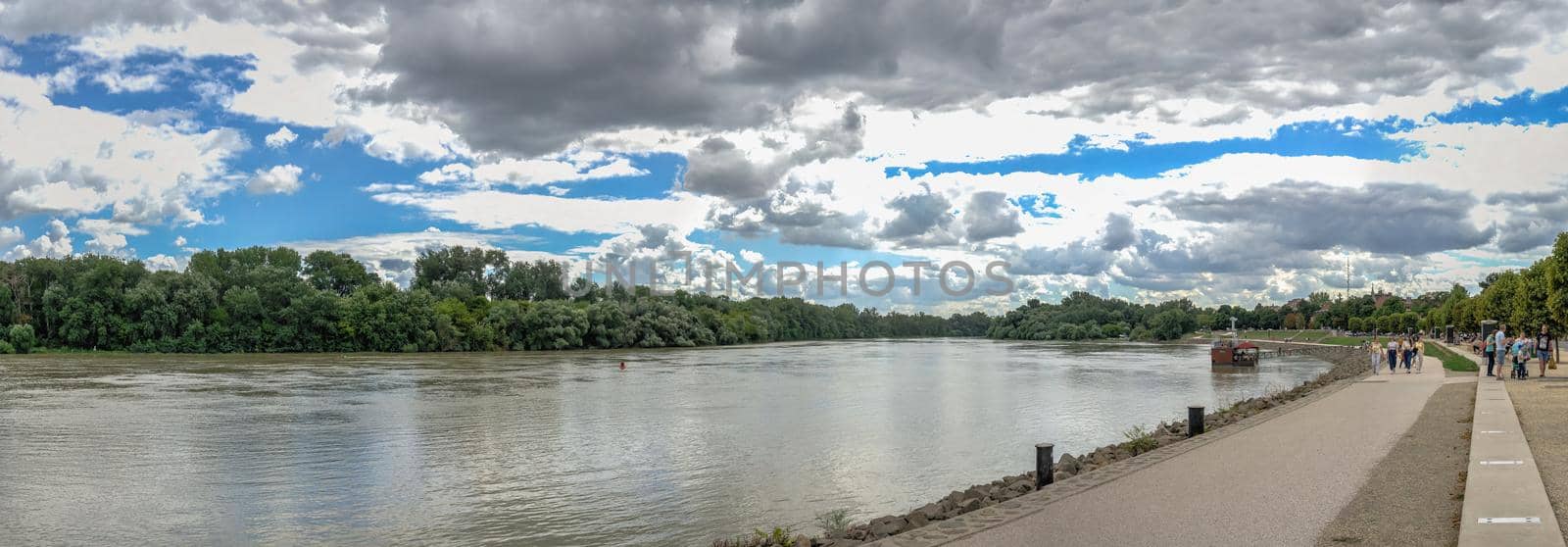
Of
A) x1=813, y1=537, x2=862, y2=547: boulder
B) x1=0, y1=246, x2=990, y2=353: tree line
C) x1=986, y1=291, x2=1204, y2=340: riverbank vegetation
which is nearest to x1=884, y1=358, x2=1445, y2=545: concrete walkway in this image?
x1=813, y1=537, x2=862, y2=547: boulder

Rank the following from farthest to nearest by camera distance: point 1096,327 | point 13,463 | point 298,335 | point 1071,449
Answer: point 1096,327 → point 298,335 → point 1071,449 → point 13,463

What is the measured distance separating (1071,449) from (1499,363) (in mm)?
16226

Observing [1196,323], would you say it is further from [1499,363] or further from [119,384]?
[119,384]

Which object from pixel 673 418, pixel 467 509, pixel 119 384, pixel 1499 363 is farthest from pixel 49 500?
pixel 1499 363

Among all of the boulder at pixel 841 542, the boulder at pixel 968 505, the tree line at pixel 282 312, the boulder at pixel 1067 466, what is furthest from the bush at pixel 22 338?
the boulder at pixel 841 542

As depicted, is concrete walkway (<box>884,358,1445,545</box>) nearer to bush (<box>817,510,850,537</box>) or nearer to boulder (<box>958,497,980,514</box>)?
boulder (<box>958,497,980,514</box>)

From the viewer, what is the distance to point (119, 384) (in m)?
40.5

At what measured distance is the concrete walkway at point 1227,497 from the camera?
928 centimetres

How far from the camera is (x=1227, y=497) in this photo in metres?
11.0

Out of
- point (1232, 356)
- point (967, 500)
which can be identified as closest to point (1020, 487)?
point (967, 500)

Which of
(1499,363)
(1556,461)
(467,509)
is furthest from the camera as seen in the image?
(1499,363)

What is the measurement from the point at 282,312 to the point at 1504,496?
88.4 meters

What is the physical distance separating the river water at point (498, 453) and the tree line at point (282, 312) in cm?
3599

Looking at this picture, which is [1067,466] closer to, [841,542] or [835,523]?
Answer: [835,523]
